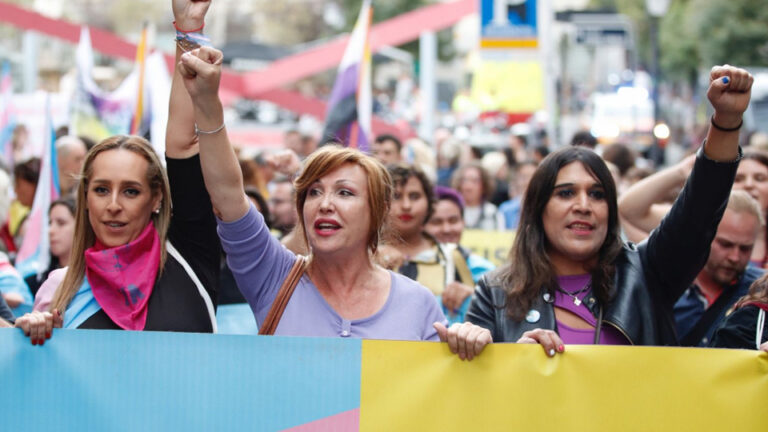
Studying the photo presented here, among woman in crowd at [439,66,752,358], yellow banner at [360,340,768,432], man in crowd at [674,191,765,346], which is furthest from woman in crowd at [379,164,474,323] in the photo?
yellow banner at [360,340,768,432]

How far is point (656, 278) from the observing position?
3.36 meters

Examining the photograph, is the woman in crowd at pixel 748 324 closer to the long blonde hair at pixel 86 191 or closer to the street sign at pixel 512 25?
the long blonde hair at pixel 86 191

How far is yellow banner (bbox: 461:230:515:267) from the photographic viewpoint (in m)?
7.15

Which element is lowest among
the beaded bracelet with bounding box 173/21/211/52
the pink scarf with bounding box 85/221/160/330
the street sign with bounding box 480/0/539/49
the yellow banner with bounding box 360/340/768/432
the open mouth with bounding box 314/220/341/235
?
the yellow banner with bounding box 360/340/768/432

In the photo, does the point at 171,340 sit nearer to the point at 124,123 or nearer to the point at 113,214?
the point at 113,214

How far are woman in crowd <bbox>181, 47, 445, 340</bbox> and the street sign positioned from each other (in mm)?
7798

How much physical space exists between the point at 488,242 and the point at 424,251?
2.16 meters

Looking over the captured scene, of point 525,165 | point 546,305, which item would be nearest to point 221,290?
point 546,305

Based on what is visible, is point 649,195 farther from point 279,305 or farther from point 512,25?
point 512,25

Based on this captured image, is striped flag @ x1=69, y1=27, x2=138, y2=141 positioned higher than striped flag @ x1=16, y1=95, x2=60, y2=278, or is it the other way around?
striped flag @ x1=69, y1=27, x2=138, y2=141

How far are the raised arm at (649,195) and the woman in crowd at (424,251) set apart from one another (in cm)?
83

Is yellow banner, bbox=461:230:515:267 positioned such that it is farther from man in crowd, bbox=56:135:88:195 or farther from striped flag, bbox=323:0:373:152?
man in crowd, bbox=56:135:88:195

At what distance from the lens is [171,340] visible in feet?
9.80

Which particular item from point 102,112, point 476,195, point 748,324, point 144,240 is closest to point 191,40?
point 144,240
